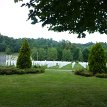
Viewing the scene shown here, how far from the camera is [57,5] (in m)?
11.5

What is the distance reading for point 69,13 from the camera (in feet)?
39.4

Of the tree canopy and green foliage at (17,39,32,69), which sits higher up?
the tree canopy

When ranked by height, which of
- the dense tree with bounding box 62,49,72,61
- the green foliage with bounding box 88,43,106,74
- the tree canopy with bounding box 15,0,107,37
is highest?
the dense tree with bounding box 62,49,72,61

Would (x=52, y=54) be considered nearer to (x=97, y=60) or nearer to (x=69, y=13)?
(x=97, y=60)

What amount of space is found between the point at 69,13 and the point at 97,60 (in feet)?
45.7

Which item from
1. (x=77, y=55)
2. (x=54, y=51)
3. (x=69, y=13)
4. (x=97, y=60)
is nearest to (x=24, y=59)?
(x=97, y=60)

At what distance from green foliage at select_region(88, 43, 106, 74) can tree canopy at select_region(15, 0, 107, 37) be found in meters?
12.0

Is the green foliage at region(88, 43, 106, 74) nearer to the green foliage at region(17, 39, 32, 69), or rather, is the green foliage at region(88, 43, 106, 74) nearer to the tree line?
the green foliage at region(17, 39, 32, 69)

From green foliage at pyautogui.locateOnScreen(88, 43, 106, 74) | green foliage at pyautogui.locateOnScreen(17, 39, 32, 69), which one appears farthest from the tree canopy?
green foliage at pyautogui.locateOnScreen(17, 39, 32, 69)

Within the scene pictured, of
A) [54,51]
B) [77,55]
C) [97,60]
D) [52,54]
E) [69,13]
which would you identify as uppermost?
[54,51]

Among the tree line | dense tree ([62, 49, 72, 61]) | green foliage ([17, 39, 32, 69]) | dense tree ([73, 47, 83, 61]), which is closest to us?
green foliage ([17, 39, 32, 69])

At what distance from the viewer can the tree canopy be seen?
38.4 feet

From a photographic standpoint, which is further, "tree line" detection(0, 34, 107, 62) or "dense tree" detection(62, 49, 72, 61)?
"dense tree" detection(62, 49, 72, 61)

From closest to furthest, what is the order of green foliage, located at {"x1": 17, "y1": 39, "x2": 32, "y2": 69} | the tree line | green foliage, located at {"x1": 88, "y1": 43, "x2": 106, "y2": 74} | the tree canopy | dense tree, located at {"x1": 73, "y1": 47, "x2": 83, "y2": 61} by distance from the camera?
1. the tree canopy
2. green foliage, located at {"x1": 88, "y1": 43, "x2": 106, "y2": 74}
3. green foliage, located at {"x1": 17, "y1": 39, "x2": 32, "y2": 69}
4. the tree line
5. dense tree, located at {"x1": 73, "y1": 47, "x2": 83, "y2": 61}
